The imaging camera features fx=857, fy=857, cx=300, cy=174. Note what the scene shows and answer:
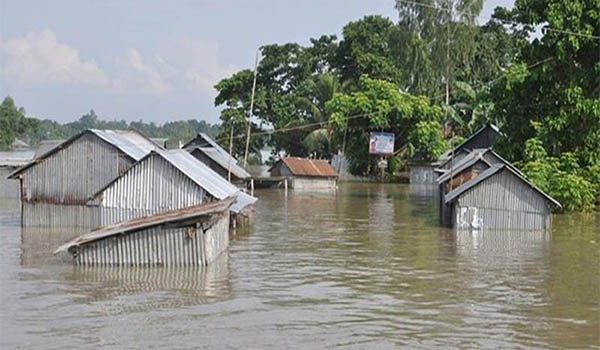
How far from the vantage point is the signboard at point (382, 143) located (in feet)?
171

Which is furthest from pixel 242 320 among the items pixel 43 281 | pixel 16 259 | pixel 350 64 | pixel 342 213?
pixel 350 64

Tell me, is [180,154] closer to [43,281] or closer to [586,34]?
[43,281]

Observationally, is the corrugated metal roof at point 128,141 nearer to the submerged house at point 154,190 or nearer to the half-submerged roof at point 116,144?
the half-submerged roof at point 116,144

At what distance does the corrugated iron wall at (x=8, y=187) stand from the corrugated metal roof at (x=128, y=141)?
1090cm

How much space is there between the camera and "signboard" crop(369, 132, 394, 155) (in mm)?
52000

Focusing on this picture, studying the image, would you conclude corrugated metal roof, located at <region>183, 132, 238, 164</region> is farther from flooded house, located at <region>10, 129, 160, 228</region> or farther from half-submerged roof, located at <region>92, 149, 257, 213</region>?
flooded house, located at <region>10, 129, 160, 228</region>

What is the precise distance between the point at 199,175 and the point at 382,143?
30907 mm

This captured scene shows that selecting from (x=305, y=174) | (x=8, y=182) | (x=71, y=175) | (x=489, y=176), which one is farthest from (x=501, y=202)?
(x=305, y=174)

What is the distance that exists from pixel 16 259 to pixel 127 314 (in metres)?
6.68

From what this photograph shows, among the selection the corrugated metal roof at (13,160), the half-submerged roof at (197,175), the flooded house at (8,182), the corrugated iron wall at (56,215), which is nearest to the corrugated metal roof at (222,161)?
the corrugated metal roof at (13,160)

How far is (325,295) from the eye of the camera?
15430 mm

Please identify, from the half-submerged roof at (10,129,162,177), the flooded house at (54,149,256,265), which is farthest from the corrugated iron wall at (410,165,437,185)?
the half-submerged roof at (10,129,162,177)

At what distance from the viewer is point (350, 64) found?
205ft

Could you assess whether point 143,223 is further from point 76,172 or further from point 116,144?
point 76,172
